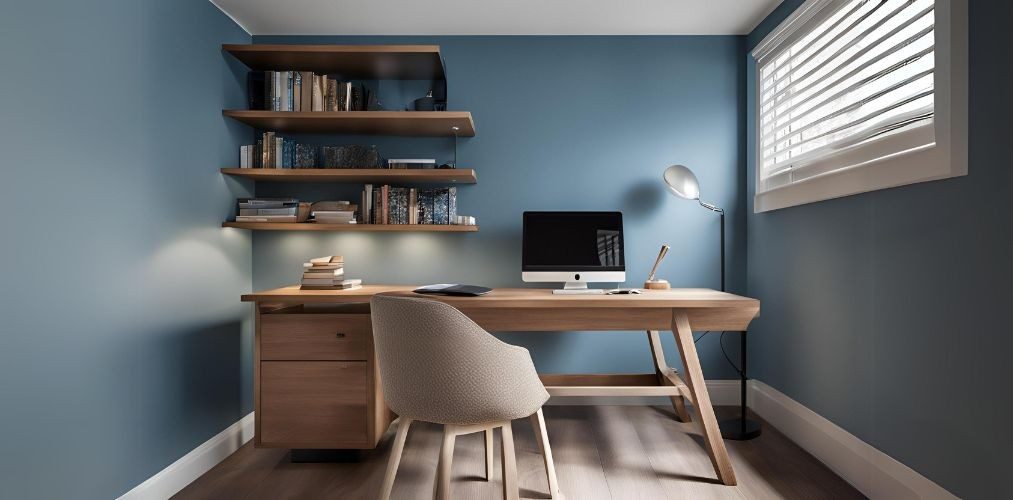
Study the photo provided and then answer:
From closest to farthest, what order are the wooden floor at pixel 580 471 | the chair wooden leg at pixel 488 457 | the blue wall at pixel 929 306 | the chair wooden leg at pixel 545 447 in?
the blue wall at pixel 929 306 < the chair wooden leg at pixel 545 447 < the wooden floor at pixel 580 471 < the chair wooden leg at pixel 488 457

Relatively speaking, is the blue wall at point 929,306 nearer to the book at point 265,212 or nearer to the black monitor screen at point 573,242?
the black monitor screen at point 573,242

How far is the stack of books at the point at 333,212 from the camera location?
2934 mm

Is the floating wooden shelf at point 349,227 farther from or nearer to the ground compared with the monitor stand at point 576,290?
farther from the ground

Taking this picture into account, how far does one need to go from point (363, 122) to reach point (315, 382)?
1340 mm

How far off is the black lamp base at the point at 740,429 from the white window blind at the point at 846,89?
1.25m

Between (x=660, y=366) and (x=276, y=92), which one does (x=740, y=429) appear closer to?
(x=660, y=366)

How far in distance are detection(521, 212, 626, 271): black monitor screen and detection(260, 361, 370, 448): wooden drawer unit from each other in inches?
41.1

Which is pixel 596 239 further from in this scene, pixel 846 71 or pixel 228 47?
pixel 228 47

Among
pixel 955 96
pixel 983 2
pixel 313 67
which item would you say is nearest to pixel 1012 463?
pixel 955 96

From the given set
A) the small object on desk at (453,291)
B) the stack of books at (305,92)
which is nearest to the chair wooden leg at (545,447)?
the small object on desk at (453,291)

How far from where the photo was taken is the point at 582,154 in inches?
128

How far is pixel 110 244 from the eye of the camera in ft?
6.50

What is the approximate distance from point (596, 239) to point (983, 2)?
5.77 feet

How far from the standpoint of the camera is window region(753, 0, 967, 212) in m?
1.74
